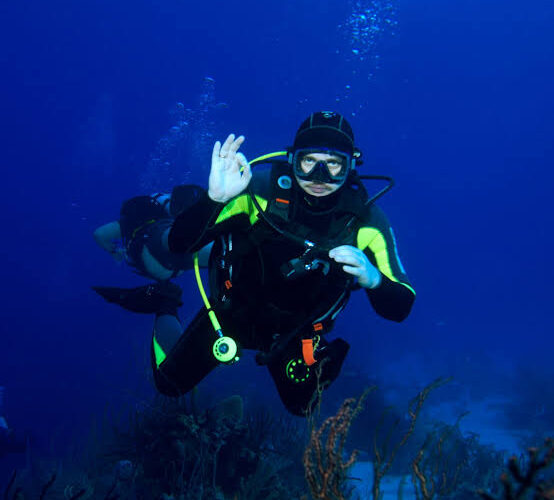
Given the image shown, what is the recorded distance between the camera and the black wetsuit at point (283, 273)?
3.49 meters

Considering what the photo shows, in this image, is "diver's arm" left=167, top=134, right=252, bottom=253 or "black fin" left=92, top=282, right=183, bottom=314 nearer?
"diver's arm" left=167, top=134, right=252, bottom=253

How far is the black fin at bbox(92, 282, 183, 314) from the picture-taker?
5035 millimetres

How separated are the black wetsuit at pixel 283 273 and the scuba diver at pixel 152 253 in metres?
1.28

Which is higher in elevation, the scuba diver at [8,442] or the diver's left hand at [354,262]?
the diver's left hand at [354,262]

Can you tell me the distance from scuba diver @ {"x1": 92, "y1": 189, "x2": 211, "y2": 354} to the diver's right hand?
2.24 metres

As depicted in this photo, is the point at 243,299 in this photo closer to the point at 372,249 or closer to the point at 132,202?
the point at 372,249

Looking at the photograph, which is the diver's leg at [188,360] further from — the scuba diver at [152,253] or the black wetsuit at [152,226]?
the black wetsuit at [152,226]

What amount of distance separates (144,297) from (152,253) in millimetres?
1157

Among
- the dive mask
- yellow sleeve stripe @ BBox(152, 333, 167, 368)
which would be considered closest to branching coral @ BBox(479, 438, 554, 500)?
the dive mask

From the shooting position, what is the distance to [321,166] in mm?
3486

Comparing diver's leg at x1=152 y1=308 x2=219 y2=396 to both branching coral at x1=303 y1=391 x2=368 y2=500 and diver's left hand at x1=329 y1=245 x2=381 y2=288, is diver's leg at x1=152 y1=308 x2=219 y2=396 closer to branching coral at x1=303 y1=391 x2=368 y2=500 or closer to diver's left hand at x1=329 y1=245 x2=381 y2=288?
diver's left hand at x1=329 y1=245 x2=381 y2=288

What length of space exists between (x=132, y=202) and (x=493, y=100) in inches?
4331

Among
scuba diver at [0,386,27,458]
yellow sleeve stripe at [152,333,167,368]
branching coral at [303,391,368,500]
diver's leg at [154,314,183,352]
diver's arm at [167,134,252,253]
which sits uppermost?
diver's arm at [167,134,252,253]

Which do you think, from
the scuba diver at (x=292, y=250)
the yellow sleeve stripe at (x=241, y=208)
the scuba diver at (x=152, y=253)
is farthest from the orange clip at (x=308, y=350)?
the scuba diver at (x=152, y=253)
